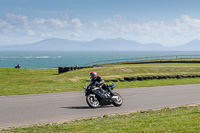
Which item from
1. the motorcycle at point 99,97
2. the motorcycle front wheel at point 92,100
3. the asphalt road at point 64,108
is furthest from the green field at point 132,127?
the motorcycle at point 99,97

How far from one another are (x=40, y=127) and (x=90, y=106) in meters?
4.40

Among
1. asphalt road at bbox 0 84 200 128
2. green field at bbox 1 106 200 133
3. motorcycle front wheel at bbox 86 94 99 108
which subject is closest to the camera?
green field at bbox 1 106 200 133

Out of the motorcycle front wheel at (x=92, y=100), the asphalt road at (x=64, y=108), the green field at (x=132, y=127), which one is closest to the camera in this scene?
the green field at (x=132, y=127)

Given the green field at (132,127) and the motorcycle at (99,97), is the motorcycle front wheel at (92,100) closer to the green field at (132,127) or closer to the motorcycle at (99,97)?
the motorcycle at (99,97)

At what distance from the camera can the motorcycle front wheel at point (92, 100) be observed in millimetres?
13219

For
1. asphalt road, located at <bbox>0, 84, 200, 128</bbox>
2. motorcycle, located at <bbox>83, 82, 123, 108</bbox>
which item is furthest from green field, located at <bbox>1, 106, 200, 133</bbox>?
motorcycle, located at <bbox>83, 82, 123, 108</bbox>

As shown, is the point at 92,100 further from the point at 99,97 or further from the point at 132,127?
the point at 132,127

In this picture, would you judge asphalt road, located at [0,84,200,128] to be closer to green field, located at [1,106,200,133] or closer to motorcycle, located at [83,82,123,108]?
motorcycle, located at [83,82,123,108]

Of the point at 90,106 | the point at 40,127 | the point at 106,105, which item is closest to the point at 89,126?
the point at 40,127

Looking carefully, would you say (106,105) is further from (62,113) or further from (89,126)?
(89,126)

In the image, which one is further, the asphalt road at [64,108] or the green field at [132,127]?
the asphalt road at [64,108]

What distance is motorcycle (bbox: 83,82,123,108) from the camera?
13258 millimetres

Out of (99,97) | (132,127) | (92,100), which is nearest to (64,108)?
(92,100)

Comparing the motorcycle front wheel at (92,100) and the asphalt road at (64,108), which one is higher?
the motorcycle front wheel at (92,100)
